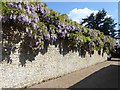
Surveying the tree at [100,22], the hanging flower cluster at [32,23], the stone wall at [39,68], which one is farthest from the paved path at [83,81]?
the tree at [100,22]

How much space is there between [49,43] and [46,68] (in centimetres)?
110

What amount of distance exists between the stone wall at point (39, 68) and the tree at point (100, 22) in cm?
4056

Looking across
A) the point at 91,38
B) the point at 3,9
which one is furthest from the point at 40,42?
the point at 91,38

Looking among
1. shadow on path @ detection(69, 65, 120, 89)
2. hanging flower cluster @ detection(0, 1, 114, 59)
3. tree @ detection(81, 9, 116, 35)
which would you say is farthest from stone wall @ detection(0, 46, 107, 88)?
tree @ detection(81, 9, 116, 35)

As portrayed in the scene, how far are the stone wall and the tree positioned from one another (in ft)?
133

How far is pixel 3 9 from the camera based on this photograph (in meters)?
9.34

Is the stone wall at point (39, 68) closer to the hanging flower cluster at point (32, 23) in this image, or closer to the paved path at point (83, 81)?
the paved path at point (83, 81)

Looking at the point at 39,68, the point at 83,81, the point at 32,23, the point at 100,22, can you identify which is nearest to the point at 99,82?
the point at 83,81

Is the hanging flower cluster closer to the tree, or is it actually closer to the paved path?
the paved path

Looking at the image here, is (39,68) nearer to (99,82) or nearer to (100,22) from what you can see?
(99,82)

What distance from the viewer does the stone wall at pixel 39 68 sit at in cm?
981

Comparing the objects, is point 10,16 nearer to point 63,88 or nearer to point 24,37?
point 24,37

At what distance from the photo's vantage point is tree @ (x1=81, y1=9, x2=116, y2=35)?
58.8 m

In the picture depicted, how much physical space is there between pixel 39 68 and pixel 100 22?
4895 centimetres
